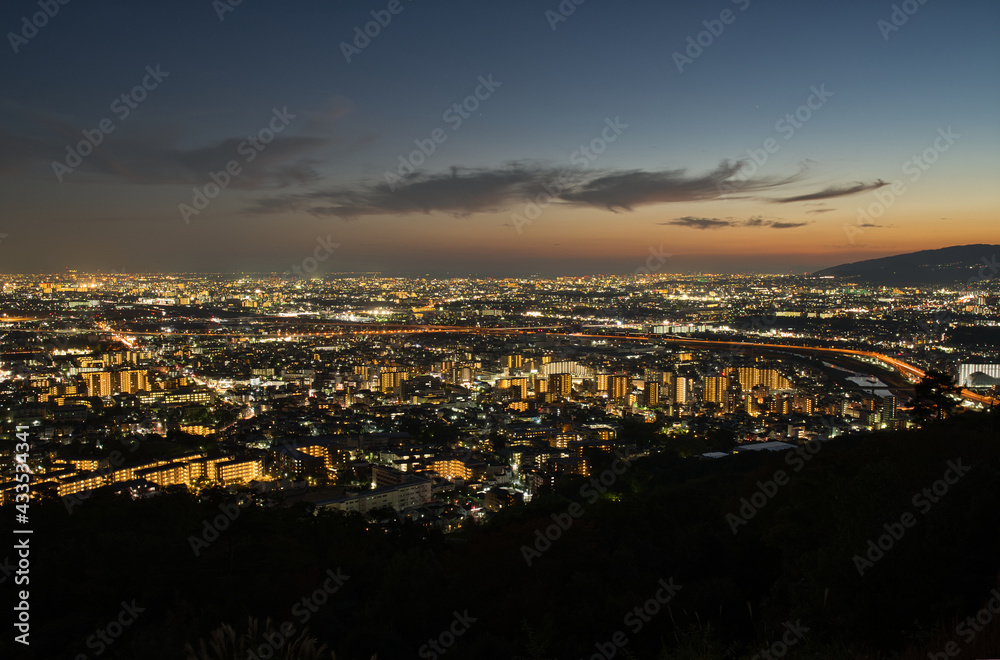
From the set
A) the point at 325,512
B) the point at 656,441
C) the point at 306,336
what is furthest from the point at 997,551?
the point at 306,336

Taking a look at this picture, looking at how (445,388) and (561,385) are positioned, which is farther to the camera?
(561,385)

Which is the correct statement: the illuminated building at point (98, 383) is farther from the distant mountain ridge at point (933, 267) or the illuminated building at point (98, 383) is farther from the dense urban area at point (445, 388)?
the distant mountain ridge at point (933, 267)

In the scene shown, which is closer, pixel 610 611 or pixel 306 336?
pixel 610 611

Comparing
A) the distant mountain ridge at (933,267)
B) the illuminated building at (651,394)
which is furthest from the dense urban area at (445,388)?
the distant mountain ridge at (933,267)

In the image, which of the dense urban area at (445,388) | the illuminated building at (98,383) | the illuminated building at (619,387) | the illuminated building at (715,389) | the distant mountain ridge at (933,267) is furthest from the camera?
the distant mountain ridge at (933,267)

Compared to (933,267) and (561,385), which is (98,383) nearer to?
(561,385)

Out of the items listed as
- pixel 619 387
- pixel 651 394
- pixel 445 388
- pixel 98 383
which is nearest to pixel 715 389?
pixel 651 394

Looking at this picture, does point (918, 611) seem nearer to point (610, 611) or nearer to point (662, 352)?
point (610, 611)

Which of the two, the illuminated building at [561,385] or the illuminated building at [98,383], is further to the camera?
the illuminated building at [561,385]
